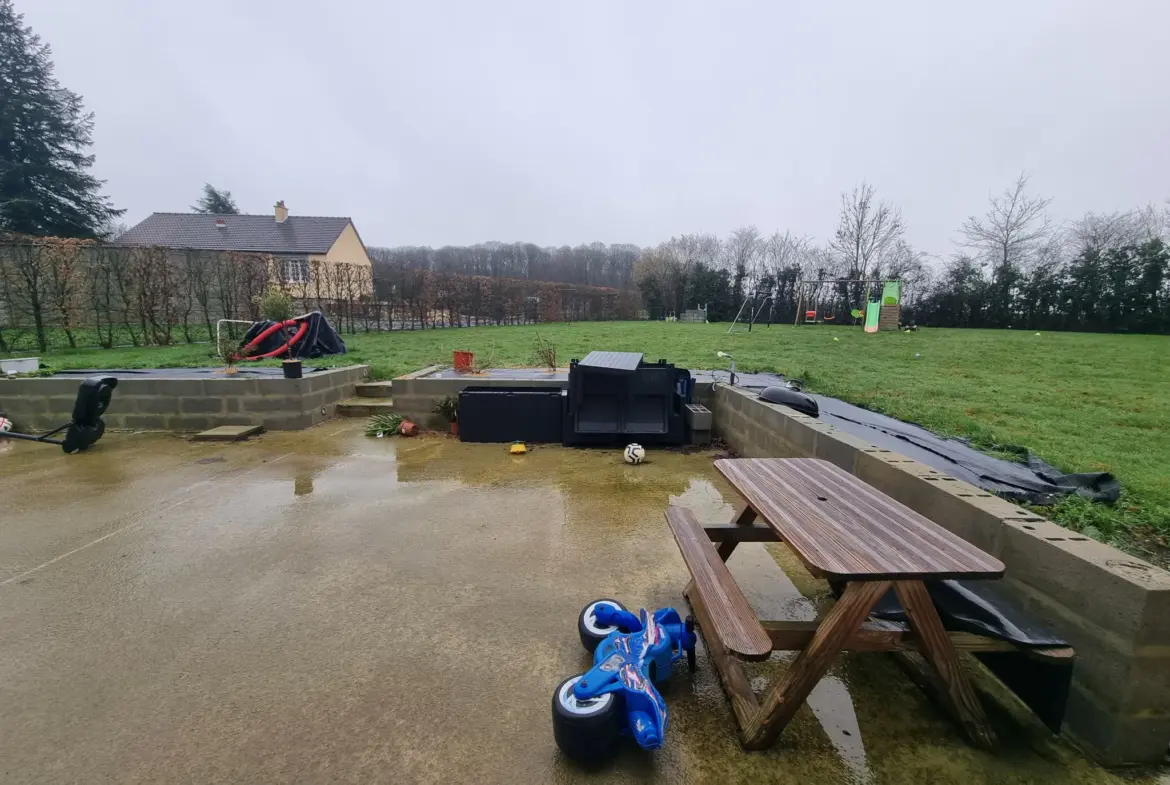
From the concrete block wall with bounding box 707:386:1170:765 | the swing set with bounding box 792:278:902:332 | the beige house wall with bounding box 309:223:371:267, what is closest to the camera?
the concrete block wall with bounding box 707:386:1170:765

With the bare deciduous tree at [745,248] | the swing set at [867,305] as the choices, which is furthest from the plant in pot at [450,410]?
the bare deciduous tree at [745,248]

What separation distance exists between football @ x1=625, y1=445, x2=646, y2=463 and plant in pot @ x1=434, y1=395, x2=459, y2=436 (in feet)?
6.93

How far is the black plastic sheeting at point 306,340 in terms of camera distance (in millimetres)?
8820

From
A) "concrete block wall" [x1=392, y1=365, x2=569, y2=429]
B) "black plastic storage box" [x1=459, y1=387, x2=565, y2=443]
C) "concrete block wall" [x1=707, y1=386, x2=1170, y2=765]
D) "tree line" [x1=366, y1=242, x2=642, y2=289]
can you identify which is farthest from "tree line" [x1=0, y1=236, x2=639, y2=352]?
"tree line" [x1=366, y1=242, x2=642, y2=289]

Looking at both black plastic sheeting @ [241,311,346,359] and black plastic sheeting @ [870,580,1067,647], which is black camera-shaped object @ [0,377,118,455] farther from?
black plastic sheeting @ [870,580,1067,647]

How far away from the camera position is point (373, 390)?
6969 millimetres

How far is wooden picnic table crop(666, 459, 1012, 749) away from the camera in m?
1.38

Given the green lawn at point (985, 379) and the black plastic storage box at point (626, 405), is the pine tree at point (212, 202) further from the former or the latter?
the black plastic storage box at point (626, 405)

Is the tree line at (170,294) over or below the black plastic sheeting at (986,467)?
over

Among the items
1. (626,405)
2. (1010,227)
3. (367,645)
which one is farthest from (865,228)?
(367,645)

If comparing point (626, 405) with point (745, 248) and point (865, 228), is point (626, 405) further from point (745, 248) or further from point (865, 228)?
point (745, 248)

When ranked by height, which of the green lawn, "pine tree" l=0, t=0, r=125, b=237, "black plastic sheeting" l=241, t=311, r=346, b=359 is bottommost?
the green lawn

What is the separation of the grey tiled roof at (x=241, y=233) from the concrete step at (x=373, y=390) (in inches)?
838

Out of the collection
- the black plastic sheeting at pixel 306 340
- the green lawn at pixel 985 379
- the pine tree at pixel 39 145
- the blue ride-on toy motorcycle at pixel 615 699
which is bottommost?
the blue ride-on toy motorcycle at pixel 615 699
